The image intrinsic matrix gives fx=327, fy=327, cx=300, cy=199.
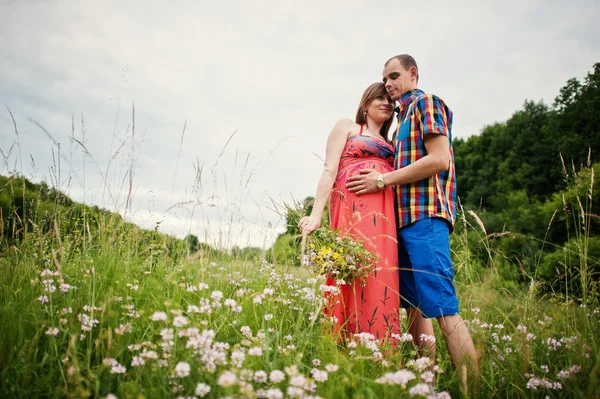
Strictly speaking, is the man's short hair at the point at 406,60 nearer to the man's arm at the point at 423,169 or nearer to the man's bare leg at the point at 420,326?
the man's arm at the point at 423,169

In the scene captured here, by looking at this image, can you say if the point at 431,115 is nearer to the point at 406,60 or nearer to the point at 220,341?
the point at 406,60

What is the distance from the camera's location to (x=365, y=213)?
8.96 ft

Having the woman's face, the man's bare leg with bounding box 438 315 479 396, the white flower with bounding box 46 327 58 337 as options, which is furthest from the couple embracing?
the white flower with bounding box 46 327 58 337

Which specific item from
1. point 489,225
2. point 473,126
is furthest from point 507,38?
point 473,126

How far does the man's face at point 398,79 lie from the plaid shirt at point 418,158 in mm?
229

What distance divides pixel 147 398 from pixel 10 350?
80 cm

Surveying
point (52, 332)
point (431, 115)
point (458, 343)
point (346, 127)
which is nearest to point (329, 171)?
point (346, 127)

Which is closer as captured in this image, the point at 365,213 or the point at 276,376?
the point at 276,376

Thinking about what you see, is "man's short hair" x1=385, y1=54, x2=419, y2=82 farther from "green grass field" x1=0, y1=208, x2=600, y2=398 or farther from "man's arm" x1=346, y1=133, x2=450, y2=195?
"green grass field" x1=0, y1=208, x2=600, y2=398

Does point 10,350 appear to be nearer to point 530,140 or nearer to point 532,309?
point 532,309

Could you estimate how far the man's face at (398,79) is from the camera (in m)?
3.09

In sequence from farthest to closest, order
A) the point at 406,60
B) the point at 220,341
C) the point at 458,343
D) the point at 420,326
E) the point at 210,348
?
the point at 406,60
the point at 420,326
the point at 458,343
the point at 220,341
the point at 210,348

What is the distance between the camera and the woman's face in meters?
3.28

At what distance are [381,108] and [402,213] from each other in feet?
3.82
